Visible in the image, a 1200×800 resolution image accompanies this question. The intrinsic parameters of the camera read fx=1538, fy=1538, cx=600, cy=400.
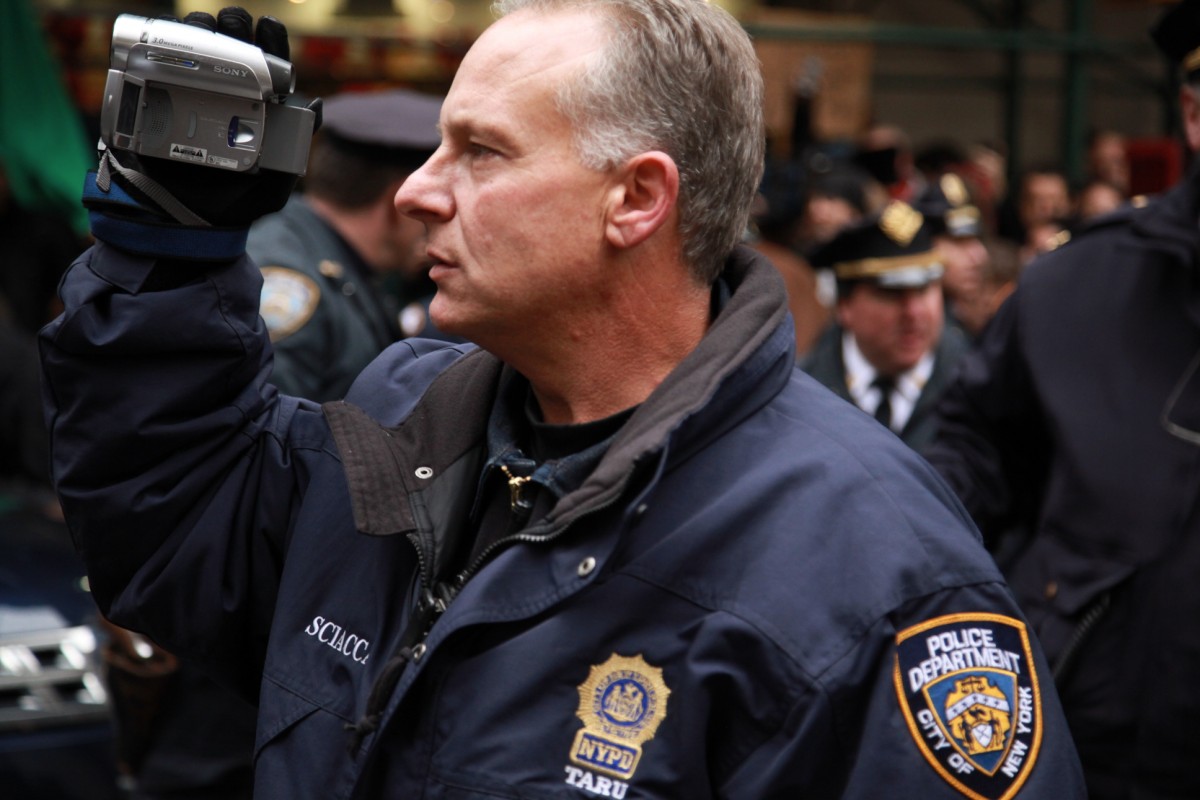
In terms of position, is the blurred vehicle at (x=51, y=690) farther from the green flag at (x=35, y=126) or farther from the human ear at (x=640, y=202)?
Result: the green flag at (x=35, y=126)

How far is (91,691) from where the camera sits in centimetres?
421

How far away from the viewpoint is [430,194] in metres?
2.01

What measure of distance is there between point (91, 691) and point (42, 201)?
4.18 metres

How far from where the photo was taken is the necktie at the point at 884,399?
522cm

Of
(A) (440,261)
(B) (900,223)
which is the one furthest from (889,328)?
(A) (440,261)

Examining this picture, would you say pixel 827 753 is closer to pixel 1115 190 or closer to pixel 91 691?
pixel 91 691

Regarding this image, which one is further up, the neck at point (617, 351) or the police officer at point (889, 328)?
the neck at point (617, 351)

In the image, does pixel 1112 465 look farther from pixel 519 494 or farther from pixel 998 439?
pixel 519 494

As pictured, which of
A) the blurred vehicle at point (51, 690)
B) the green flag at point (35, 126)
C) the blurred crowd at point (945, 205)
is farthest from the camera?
the green flag at point (35, 126)

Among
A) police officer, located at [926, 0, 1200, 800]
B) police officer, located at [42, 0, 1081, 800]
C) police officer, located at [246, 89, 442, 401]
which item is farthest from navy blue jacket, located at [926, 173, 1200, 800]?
police officer, located at [246, 89, 442, 401]

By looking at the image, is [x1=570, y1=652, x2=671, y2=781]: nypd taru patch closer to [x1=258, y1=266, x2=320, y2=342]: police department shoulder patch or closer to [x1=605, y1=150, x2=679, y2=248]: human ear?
[x1=605, y1=150, x2=679, y2=248]: human ear

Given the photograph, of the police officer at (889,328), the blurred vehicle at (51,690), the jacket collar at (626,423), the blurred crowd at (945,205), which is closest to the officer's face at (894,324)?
the police officer at (889,328)

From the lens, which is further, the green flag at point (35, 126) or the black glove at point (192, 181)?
the green flag at point (35, 126)

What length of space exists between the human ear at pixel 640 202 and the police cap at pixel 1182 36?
1668 millimetres
